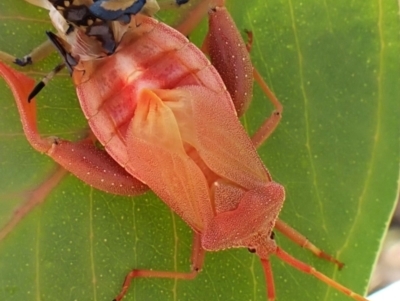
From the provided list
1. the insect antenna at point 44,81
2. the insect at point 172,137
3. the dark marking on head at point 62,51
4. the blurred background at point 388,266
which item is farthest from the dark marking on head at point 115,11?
the blurred background at point 388,266

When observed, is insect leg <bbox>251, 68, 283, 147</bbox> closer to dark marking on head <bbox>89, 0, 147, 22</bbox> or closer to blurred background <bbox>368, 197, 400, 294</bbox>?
dark marking on head <bbox>89, 0, 147, 22</bbox>

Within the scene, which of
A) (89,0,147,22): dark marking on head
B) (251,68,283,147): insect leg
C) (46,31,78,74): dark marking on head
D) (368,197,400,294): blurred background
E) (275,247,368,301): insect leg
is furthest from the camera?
(368,197,400,294): blurred background

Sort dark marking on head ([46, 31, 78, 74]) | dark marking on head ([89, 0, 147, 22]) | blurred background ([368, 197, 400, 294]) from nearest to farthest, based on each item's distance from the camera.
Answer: dark marking on head ([89, 0, 147, 22]) → dark marking on head ([46, 31, 78, 74]) → blurred background ([368, 197, 400, 294])

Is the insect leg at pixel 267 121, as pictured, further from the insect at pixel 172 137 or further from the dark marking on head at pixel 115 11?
the dark marking on head at pixel 115 11

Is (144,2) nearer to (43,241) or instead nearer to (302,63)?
(302,63)

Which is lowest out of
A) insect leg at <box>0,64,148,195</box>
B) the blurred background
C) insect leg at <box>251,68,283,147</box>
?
the blurred background

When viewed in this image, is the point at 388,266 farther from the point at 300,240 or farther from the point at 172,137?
the point at 172,137

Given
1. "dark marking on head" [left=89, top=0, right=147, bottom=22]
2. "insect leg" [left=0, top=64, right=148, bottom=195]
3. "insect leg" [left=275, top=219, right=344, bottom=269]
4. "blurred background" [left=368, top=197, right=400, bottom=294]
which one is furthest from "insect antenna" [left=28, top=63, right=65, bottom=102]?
"blurred background" [left=368, top=197, right=400, bottom=294]
